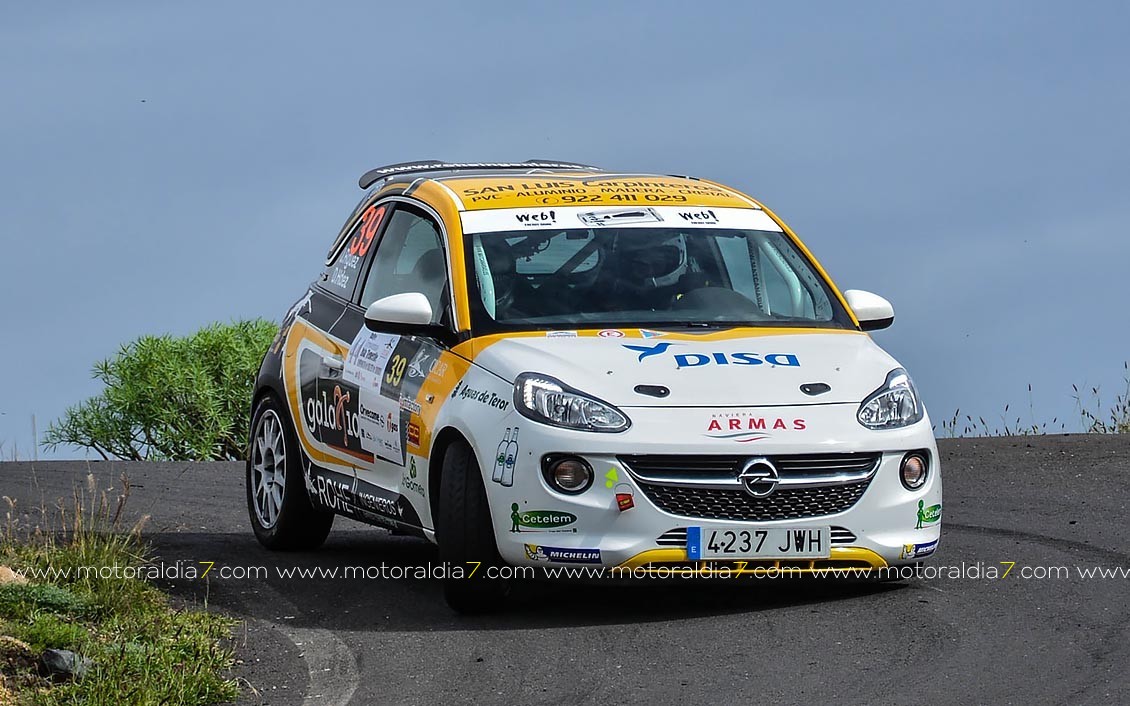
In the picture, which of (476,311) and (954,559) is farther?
(954,559)

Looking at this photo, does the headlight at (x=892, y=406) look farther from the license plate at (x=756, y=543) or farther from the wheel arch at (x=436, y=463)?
the wheel arch at (x=436, y=463)

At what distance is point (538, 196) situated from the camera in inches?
379

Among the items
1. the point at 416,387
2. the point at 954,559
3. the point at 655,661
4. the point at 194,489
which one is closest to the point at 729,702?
the point at 655,661

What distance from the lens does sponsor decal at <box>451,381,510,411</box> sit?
8055mm

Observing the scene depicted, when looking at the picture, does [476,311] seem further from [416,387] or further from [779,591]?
[779,591]

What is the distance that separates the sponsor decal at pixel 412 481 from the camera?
28.5 ft

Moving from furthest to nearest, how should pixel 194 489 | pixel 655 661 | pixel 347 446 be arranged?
pixel 194 489 < pixel 347 446 < pixel 655 661

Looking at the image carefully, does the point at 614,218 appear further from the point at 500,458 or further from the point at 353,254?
the point at 500,458

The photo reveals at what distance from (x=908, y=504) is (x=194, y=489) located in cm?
780

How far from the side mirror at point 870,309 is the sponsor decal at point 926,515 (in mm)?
1226

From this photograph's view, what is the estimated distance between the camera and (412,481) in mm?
8766

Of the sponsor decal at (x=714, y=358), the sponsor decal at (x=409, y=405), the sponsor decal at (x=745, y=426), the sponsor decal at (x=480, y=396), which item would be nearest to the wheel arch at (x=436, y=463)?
the sponsor decal at (x=480, y=396)

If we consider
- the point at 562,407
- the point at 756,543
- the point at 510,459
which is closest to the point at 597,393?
the point at 562,407

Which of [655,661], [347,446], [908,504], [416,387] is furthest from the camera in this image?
[347,446]
